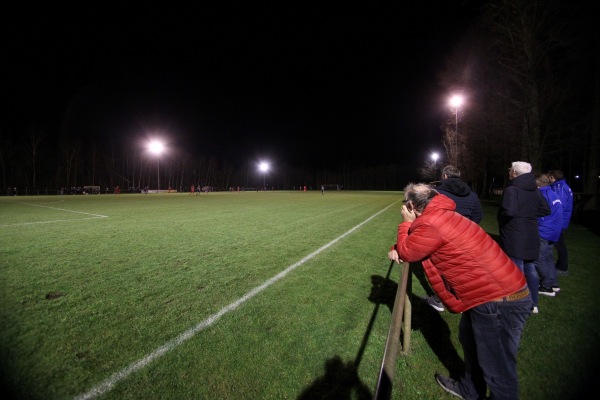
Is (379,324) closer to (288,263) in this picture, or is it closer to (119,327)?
(288,263)

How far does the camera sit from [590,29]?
15.4 metres

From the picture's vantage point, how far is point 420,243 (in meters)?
2.25

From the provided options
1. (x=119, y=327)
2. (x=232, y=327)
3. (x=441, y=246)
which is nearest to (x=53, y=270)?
(x=119, y=327)

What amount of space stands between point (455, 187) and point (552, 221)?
217 centimetres

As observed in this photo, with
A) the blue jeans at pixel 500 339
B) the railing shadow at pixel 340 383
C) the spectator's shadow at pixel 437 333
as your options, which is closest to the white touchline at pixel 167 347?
the railing shadow at pixel 340 383

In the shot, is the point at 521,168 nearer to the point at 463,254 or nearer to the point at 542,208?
the point at 542,208

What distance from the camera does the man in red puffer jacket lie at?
222 centimetres

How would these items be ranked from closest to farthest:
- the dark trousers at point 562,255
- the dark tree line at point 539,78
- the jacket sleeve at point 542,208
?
the jacket sleeve at point 542,208
the dark trousers at point 562,255
the dark tree line at point 539,78

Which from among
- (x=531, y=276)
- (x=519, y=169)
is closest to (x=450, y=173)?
(x=519, y=169)

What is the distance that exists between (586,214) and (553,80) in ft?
26.2

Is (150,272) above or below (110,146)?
below

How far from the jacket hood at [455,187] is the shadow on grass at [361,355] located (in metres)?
1.91

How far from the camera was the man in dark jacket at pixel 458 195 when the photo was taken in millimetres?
4262

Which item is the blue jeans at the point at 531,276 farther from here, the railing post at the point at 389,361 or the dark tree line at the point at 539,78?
the dark tree line at the point at 539,78
